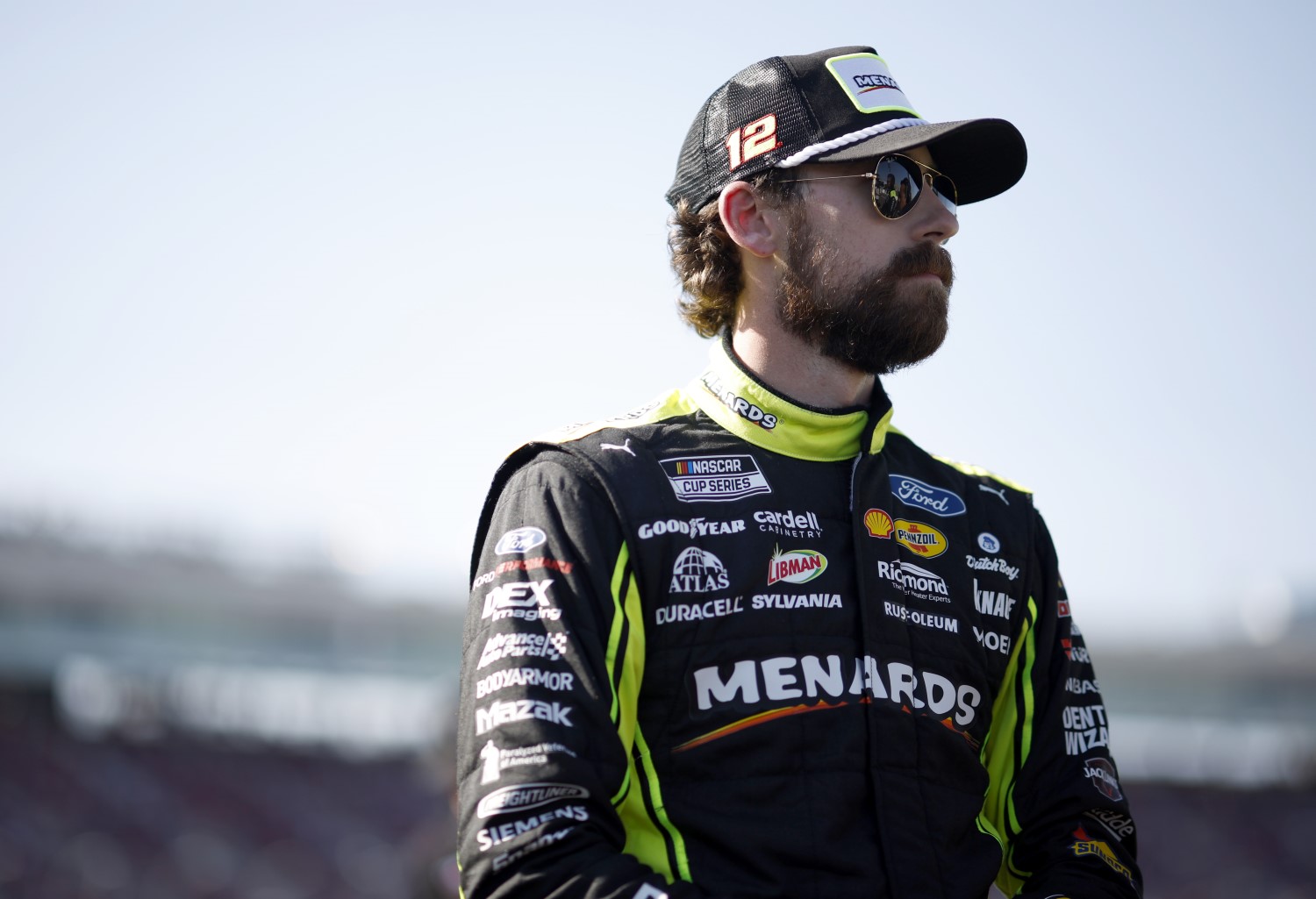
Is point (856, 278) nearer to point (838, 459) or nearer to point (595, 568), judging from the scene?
point (838, 459)

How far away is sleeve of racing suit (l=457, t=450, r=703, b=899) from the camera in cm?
187

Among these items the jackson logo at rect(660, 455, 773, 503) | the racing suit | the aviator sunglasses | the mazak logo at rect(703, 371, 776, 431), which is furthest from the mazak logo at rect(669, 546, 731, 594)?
the aviator sunglasses

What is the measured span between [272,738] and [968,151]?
1768cm

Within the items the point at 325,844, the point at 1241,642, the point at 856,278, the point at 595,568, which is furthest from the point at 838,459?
the point at 1241,642

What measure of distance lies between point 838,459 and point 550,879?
97 centimetres

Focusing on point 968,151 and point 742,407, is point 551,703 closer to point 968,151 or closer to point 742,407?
point 742,407

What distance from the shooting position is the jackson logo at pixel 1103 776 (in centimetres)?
234

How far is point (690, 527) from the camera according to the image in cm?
219

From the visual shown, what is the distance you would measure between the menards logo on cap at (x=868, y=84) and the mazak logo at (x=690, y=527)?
0.87 meters

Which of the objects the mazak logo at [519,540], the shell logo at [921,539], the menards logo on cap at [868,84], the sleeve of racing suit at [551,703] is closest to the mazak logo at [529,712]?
the sleeve of racing suit at [551,703]

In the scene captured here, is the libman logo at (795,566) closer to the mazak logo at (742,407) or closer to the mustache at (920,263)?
the mazak logo at (742,407)

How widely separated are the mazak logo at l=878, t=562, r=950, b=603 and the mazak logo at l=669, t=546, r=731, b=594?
0.30 m

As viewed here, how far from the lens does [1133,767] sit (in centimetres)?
1870

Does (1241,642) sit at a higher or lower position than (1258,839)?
higher
